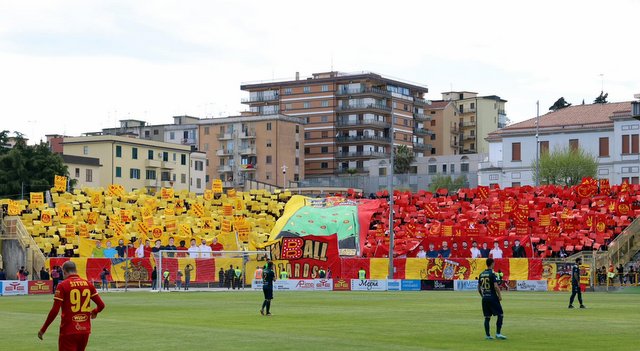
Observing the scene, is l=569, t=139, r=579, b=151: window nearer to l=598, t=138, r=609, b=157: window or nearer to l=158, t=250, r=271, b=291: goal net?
l=598, t=138, r=609, b=157: window

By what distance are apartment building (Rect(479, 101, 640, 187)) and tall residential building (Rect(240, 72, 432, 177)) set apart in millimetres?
47279

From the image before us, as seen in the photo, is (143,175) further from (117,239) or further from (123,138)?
(117,239)

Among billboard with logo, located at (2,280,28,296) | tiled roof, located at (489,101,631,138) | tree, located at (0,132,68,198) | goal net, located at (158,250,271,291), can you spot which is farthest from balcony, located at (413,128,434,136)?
billboard with logo, located at (2,280,28,296)

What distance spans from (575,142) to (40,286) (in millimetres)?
64441

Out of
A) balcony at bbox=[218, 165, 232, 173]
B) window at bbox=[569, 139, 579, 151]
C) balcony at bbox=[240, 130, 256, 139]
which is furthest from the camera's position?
balcony at bbox=[218, 165, 232, 173]

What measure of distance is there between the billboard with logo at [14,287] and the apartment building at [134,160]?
60678 millimetres

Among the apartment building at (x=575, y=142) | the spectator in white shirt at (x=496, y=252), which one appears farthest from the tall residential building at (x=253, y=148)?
the spectator in white shirt at (x=496, y=252)

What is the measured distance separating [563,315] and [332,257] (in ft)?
102

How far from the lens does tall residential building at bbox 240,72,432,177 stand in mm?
159625

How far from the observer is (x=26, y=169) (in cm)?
10212

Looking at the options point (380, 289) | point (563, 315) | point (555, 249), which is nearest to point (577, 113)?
point (555, 249)

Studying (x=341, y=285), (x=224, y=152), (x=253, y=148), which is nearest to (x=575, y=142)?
(x=341, y=285)

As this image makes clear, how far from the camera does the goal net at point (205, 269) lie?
60188 millimetres

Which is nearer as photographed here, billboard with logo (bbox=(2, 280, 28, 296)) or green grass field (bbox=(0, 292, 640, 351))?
green grass field (bbox=(0, 292, 640, 351))
